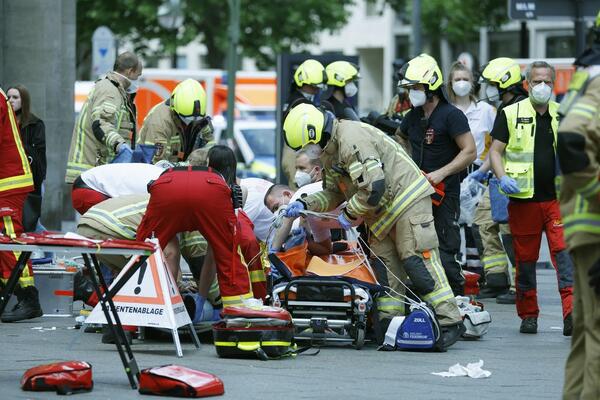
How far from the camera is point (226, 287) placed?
9906 mm

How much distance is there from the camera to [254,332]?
9461mm

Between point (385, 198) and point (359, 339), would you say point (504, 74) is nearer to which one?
point (385, 198)

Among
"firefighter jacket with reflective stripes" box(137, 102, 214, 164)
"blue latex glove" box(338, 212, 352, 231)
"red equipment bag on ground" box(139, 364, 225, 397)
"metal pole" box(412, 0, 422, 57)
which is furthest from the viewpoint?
"metal pole" box(412, 0, 422, 57)

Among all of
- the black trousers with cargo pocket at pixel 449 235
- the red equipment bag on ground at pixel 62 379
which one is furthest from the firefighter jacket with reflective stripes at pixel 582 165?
the black trousers with cargo pocket at pixel 449 235

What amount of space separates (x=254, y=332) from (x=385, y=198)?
1361 mm

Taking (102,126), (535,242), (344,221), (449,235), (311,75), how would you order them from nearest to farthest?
(344,221)
(535,242)
(449,235)
(102,126)
(311,75)

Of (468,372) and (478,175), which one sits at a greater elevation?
(478,175)

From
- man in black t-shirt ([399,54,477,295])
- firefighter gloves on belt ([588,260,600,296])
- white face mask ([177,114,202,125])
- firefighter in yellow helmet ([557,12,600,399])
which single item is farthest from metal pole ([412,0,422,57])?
firefighter gloves on belt ([588,260,600,296])

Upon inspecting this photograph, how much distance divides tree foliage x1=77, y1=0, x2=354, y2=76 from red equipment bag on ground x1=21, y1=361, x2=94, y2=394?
31.5 metres

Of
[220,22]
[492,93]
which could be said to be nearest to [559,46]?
[220,22]

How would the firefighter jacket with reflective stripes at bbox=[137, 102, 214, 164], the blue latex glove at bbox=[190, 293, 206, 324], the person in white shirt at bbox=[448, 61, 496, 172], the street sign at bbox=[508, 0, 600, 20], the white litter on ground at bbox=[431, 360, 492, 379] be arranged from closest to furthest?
the white litter on ground at bbox=[431, 360, 492, 379]
the blue latex glove at bbox=[190, 293, 206, 324]
the firefighter jacket with reflective stripes at bbox=[137, 102, 214, 164]
the person in white shirt at bbox=[448, 61, 496, 172]
the street sign at bbox=[508, 0, 600, 20]

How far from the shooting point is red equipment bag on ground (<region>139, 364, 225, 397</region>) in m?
7.99

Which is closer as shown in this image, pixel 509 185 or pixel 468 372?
pixel 468 372

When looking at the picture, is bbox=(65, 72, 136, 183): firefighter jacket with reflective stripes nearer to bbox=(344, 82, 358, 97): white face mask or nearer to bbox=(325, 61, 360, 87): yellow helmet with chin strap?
bbox=(325, 61, 360, 87): yellow helmet with chin strap
